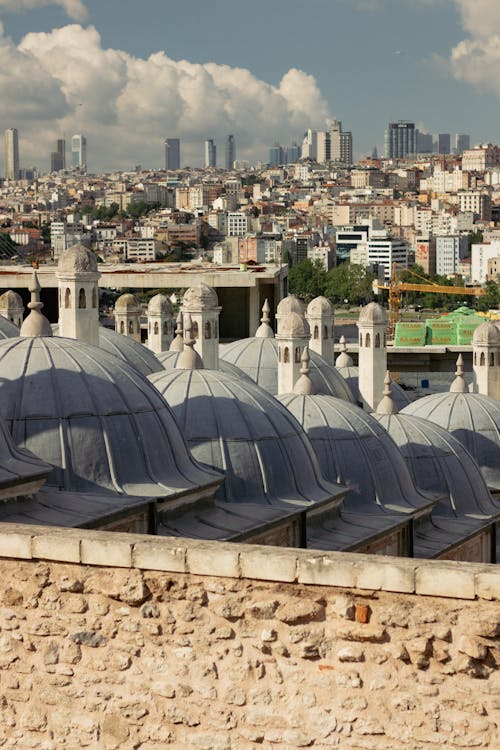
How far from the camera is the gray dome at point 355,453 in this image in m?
14.4

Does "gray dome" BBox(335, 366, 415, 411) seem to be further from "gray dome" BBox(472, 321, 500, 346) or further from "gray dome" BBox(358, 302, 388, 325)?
"gray dome" BBox(472, 321, 500, 346)

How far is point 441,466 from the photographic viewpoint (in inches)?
657

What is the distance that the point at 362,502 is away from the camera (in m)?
14.5

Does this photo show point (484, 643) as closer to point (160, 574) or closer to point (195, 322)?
point (160, 574)

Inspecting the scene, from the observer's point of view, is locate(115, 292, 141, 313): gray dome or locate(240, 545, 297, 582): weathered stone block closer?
locate(240, 545, 297, 582): weathered stone block

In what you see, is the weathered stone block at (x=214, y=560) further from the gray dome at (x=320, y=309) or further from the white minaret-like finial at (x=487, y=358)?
the white minaret-like finial at (x=487, y=358)

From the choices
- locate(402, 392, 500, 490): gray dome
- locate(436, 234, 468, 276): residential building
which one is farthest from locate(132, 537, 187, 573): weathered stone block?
locate(436, 234, 468, 276): residential building

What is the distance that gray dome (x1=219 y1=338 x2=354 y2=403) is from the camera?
1948cm

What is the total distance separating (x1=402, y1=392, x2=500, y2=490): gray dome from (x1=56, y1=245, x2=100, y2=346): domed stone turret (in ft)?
20.2

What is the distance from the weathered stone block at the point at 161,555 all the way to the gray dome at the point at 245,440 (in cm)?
619

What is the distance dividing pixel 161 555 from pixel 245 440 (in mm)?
6528

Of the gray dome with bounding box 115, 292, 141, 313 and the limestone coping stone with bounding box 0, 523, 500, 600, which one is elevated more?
the gray dome with bounding box 115, 292, 141, 313

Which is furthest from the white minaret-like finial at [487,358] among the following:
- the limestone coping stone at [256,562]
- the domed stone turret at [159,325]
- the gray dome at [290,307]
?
the limestone coping stone at [256,562]

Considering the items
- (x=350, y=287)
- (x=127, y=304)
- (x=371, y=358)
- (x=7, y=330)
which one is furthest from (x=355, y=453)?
(x=350, y=287)
